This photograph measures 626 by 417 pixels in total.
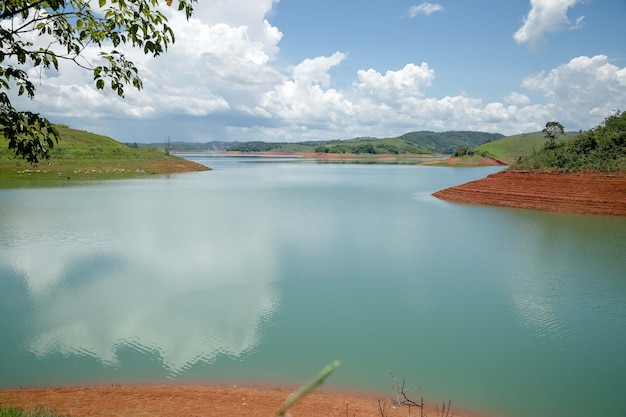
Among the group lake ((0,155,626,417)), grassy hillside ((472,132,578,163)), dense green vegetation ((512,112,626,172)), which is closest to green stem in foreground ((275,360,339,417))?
lake ((0,155,626,417))

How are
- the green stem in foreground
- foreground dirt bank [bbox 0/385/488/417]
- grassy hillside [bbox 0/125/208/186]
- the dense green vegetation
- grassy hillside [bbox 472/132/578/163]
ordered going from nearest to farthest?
1. the green stem in foreground
2. foreground dirt bank [bbox 0/385/488/417]
3. the dense green vegetation
4. grassy hillside [bbox 0/125/208/186]
5. grassy hillside [bbox 472/132/578/163]

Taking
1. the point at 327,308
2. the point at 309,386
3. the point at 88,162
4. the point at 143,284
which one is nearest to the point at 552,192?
the point at 327,308

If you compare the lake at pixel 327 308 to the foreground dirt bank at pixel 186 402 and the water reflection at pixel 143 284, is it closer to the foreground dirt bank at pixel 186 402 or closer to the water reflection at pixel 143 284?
the water reflection at pixel 143 284

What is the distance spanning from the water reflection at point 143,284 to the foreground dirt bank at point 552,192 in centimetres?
2304

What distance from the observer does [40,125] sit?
15.9 ft

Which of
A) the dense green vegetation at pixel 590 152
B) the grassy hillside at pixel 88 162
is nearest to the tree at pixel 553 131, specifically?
the dense green vegetation at pixel 590 152

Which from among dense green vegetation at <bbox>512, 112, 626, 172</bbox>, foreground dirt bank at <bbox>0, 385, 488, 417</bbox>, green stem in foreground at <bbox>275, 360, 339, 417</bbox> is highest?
dense green vegetation at <bbox>512, 112, 626, 172</bbox>

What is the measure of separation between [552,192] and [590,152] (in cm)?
488

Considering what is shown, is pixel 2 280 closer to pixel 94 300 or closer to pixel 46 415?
pixel 94 300

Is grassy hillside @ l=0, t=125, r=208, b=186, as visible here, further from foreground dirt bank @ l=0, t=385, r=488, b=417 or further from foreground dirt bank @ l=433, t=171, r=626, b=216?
foreground dirt bank @ l=0, t=385, r=488, b=417

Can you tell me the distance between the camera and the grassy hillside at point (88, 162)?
190 feet

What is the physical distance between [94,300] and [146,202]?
2529 centimetres

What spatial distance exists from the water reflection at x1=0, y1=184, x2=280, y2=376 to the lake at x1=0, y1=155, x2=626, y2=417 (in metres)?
0.07

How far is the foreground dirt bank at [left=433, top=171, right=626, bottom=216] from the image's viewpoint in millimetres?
34312
